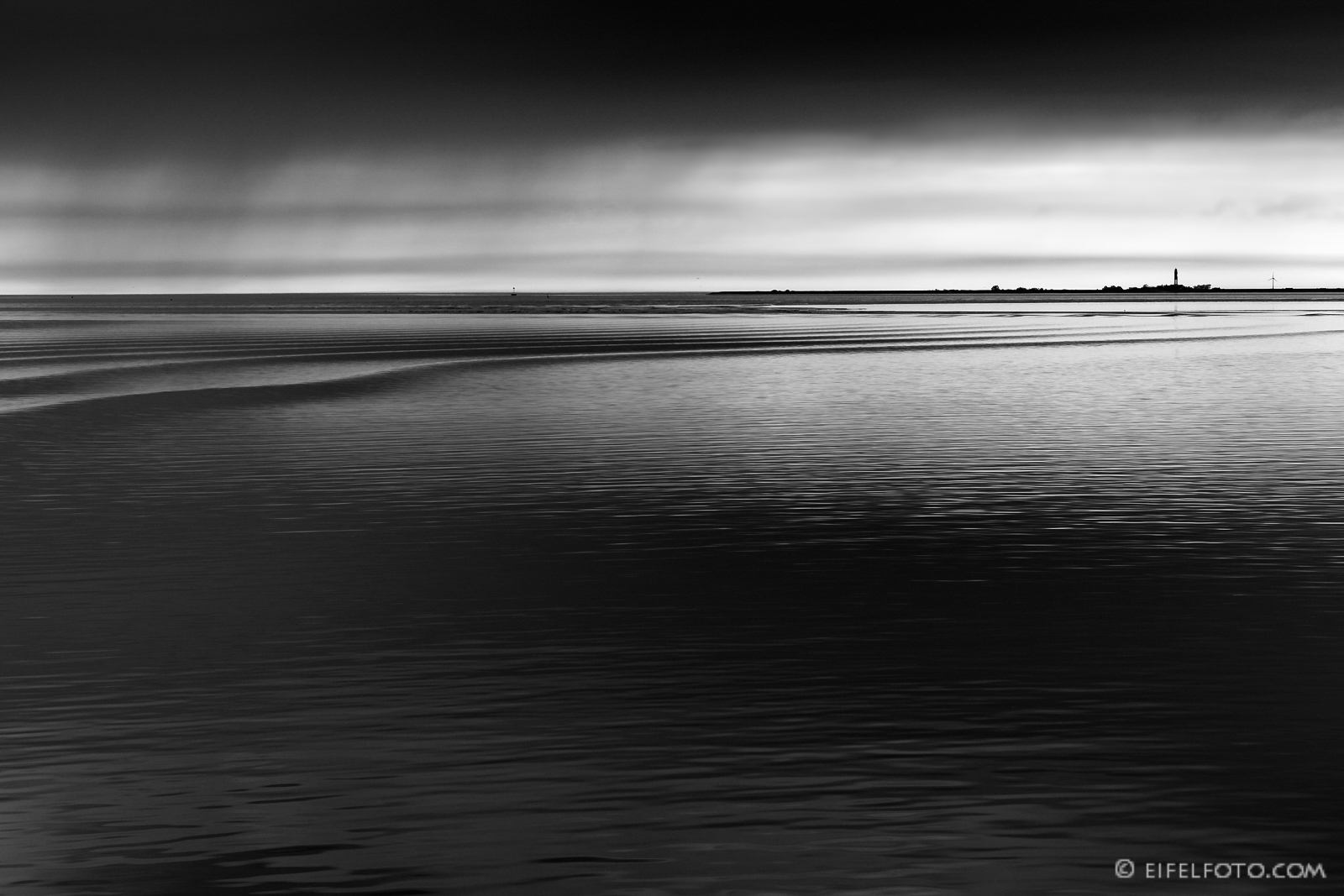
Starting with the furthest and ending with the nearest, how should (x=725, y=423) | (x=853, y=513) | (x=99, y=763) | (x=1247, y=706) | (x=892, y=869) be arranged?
(x=725, y=423), (x=853, y=513), (x=1247, y=706), (x=99, y=763), (x=892, y=869)

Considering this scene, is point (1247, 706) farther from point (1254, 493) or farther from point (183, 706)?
point (1254, 493)

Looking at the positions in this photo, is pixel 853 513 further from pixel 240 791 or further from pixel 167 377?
pixel 167 377

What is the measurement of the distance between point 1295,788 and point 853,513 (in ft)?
52.8

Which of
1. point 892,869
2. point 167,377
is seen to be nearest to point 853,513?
point 892,869

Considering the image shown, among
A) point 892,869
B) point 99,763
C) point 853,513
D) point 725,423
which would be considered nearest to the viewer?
point 892,869

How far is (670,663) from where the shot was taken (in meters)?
17.3

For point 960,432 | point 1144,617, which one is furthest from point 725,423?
point 1144,617

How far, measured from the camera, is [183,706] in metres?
15.5

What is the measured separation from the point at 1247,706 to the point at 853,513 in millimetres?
13568

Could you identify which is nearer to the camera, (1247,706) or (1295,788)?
(1295,788)

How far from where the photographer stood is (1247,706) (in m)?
15.3

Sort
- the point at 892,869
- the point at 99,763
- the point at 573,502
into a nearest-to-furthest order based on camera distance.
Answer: the point at 892,869 → the point at 99,763 → the point at 573,502

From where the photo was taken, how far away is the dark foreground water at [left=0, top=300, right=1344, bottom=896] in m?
11.5

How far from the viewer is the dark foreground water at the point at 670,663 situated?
11.5m
